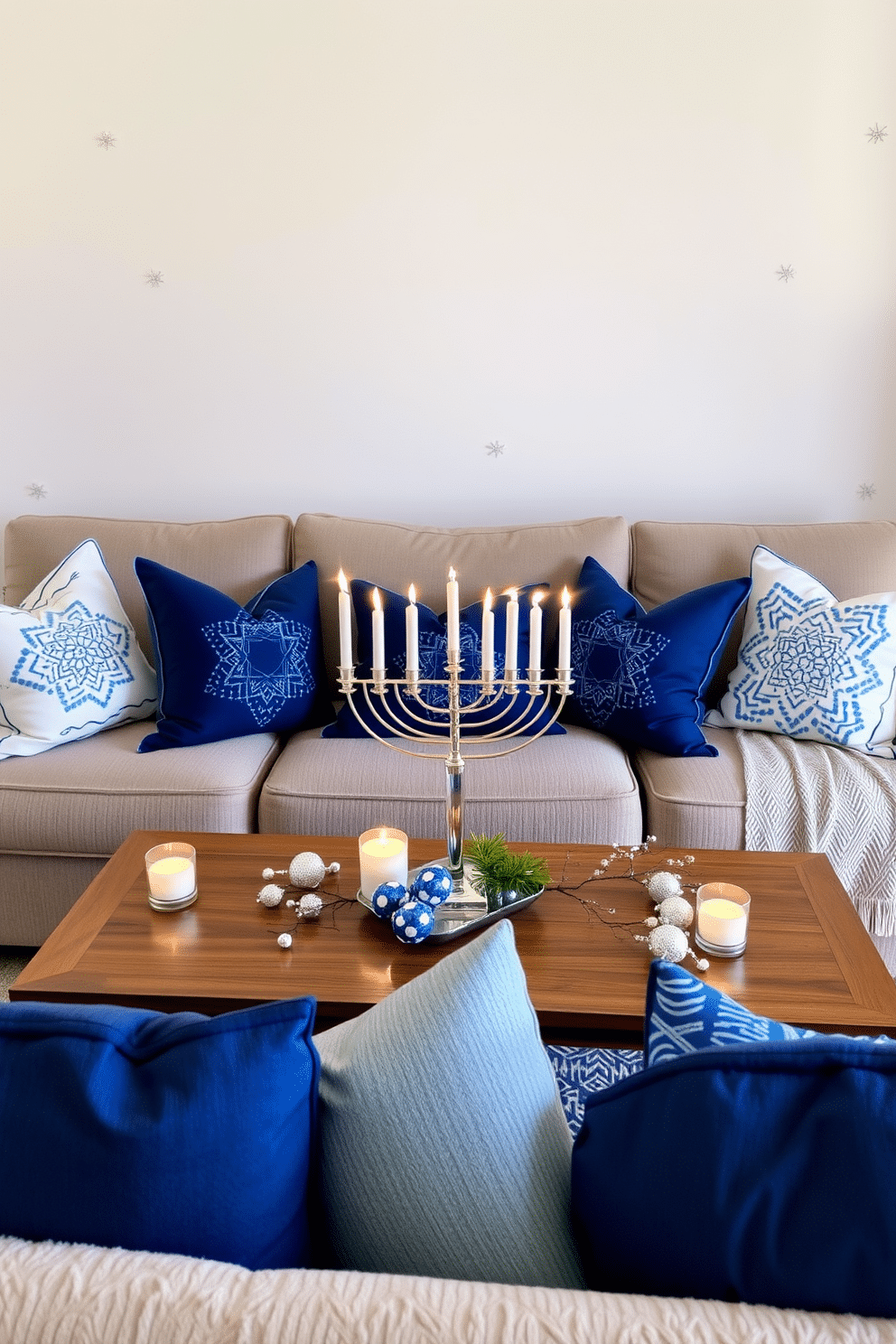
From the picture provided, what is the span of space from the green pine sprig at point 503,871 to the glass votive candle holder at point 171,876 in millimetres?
465

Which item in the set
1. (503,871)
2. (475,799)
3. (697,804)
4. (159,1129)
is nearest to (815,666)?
(697,804)

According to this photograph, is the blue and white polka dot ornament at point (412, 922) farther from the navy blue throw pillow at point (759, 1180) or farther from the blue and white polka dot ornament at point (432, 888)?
the navy blue throw pillow at point (759, 1180)

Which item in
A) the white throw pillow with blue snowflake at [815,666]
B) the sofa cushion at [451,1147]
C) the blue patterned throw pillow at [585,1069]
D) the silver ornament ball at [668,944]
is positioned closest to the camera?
the sofa cushion at [451,1147]

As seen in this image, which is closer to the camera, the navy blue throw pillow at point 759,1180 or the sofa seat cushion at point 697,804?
the navy blue throw pillow at point 759,1180

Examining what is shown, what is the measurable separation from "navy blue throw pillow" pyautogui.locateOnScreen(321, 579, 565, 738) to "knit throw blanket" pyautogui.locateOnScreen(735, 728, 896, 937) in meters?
0.54

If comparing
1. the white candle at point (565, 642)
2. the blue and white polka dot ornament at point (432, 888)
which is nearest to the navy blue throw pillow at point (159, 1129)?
the blue and white polka dot ornament at point (432, 888)

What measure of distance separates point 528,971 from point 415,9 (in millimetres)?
2450

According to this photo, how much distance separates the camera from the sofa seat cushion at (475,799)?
2004 mm

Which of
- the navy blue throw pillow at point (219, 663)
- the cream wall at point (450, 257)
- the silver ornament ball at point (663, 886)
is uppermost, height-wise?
the cream wall at point (450, 257)

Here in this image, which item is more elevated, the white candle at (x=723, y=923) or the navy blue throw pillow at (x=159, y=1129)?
the navy blue throw pillow at (x=159, y=1129)

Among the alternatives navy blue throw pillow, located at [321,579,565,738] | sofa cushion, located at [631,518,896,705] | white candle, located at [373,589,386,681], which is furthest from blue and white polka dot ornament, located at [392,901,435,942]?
sofa cushion, located at [631,518,896,705]

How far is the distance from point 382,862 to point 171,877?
1.12 ft

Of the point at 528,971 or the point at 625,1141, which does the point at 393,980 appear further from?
the point at 625,1141

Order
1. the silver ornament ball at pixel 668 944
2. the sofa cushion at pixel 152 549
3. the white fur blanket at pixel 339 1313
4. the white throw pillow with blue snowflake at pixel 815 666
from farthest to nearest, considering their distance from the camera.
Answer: the sofa cushion at pixel 152 549 < the white throw pillow with blue snowflake at pixel 815 666 < the silver ornament ball at pixel 668 944 < the white fur blanket at pixel 339 1313
